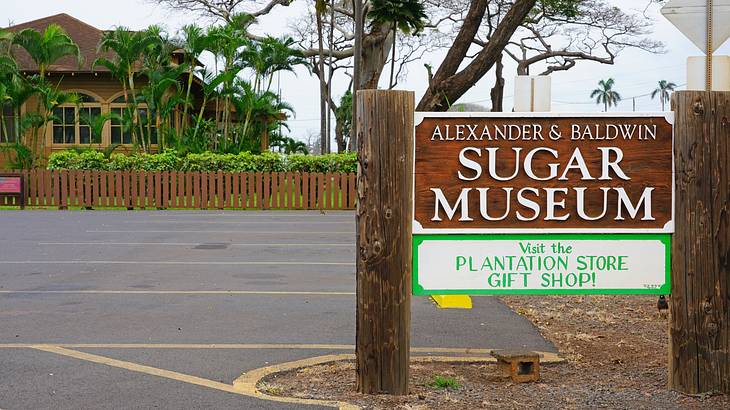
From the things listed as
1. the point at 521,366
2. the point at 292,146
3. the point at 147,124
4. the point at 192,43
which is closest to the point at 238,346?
the point at 521,366

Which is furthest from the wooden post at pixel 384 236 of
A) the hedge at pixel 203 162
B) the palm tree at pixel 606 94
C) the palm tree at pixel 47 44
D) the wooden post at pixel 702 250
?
the palm tree at pixel 606 94

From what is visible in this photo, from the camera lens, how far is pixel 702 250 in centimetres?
618

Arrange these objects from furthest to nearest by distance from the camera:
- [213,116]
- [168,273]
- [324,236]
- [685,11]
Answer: [213,116] < [324,236] < [168,273] < [685,11]

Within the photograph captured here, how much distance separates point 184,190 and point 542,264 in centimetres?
2436

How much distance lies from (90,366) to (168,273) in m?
6.05

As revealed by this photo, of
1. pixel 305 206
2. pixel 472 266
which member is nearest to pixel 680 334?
pixel 472 266

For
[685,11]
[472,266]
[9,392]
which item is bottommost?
[9,392]

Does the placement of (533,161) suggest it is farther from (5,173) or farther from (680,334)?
(5,173)

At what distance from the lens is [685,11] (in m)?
6.42

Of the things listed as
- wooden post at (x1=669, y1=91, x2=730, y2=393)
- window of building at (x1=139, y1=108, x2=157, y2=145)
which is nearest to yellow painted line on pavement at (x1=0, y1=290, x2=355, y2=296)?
wooden post at (x1=669, y1=91, x2=730, y2=393)

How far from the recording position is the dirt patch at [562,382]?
5.94 meters

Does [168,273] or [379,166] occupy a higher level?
[379,166]

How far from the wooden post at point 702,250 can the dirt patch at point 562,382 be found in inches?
7.7

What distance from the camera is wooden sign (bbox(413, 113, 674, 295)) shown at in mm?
6160
